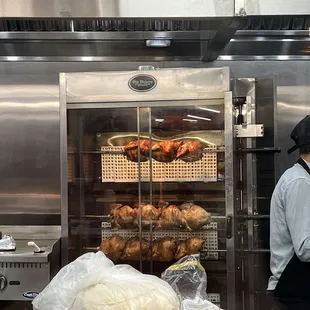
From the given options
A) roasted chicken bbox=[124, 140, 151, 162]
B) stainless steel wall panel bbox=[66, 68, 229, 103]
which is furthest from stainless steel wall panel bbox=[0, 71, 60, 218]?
roasted chicken bbox=[124, 140, 151, 162]

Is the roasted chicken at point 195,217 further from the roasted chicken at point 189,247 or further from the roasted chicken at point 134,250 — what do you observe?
the roasted chicken at point 134,250

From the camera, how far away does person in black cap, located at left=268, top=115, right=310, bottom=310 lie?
1.98 metres

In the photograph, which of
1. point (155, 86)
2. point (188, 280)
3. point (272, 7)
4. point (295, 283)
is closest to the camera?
point (188, 280)

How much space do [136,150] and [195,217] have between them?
1.89 feet

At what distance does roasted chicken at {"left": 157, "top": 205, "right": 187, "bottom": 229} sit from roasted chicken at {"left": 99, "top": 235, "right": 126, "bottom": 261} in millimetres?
281

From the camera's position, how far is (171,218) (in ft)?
9.39

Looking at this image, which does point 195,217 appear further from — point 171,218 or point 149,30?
point 149,30

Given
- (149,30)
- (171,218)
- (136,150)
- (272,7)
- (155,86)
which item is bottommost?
(171,218)

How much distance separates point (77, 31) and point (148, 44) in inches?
21.5

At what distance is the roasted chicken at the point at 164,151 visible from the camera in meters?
2.86

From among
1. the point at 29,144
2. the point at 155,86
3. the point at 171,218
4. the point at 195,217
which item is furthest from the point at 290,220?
the point at 29,144

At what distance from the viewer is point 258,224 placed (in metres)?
3.27

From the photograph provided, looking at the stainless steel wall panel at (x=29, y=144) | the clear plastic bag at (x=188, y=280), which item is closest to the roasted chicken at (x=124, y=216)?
the stainless steel wall panel at (x=29, y=144)

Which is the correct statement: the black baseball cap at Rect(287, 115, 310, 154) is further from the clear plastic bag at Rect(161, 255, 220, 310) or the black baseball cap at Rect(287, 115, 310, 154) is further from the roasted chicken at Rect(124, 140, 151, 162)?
the clear plastic bag at Rect(161, 255, 220, 310)
